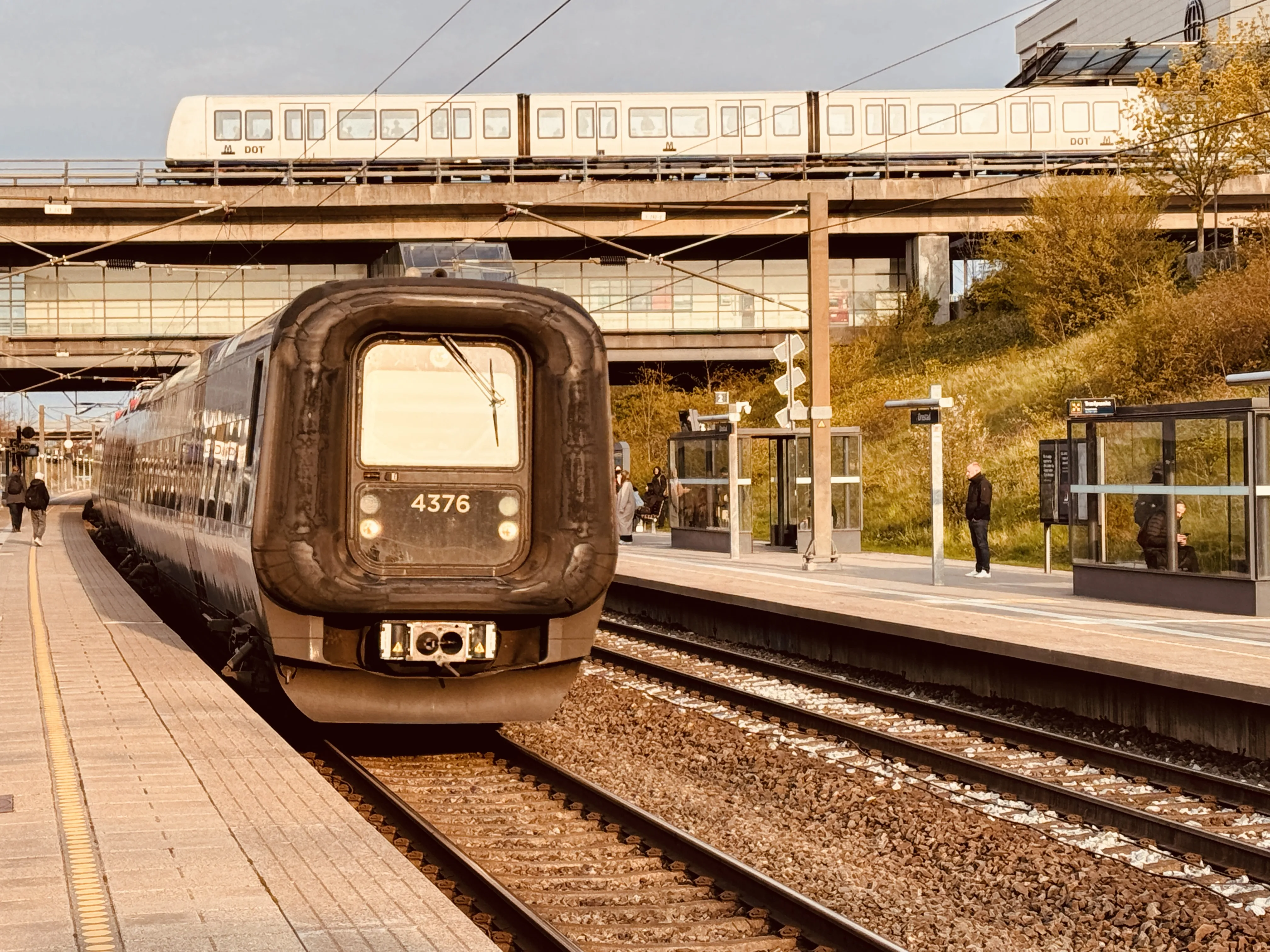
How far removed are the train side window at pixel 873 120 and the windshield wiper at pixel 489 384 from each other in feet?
140

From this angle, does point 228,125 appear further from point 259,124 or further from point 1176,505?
point 1176,505

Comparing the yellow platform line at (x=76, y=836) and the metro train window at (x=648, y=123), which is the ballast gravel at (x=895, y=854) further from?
the metro train window at (x=648, y=123)

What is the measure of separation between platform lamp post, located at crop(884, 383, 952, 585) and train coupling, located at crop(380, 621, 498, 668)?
451 inches

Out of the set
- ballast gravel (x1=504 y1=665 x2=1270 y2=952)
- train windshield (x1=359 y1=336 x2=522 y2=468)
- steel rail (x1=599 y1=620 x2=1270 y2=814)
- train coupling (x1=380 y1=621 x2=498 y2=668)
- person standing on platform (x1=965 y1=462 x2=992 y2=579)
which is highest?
train windshield (x1=359 y1=336 x2=522 y2=468)

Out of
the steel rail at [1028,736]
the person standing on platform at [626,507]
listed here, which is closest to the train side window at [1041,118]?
the person standing on platform at [626,507]

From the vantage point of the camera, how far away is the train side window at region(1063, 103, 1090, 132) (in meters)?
51.8

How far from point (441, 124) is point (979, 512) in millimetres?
30664

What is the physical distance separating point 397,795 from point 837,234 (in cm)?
4838

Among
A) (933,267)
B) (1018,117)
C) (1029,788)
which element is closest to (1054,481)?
(1029,788)

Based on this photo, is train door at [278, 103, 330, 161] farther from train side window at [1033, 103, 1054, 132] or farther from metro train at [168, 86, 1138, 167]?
train side window at [1033, 103, 1054, 132]

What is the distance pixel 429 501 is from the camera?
406 inches

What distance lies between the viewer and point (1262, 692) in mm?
10812

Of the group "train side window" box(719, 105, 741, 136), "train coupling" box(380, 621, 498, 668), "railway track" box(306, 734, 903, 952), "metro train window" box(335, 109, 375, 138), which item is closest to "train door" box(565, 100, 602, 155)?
"train side window" box(719, 105, 741, 136)

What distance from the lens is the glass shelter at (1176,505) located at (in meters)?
15.8
